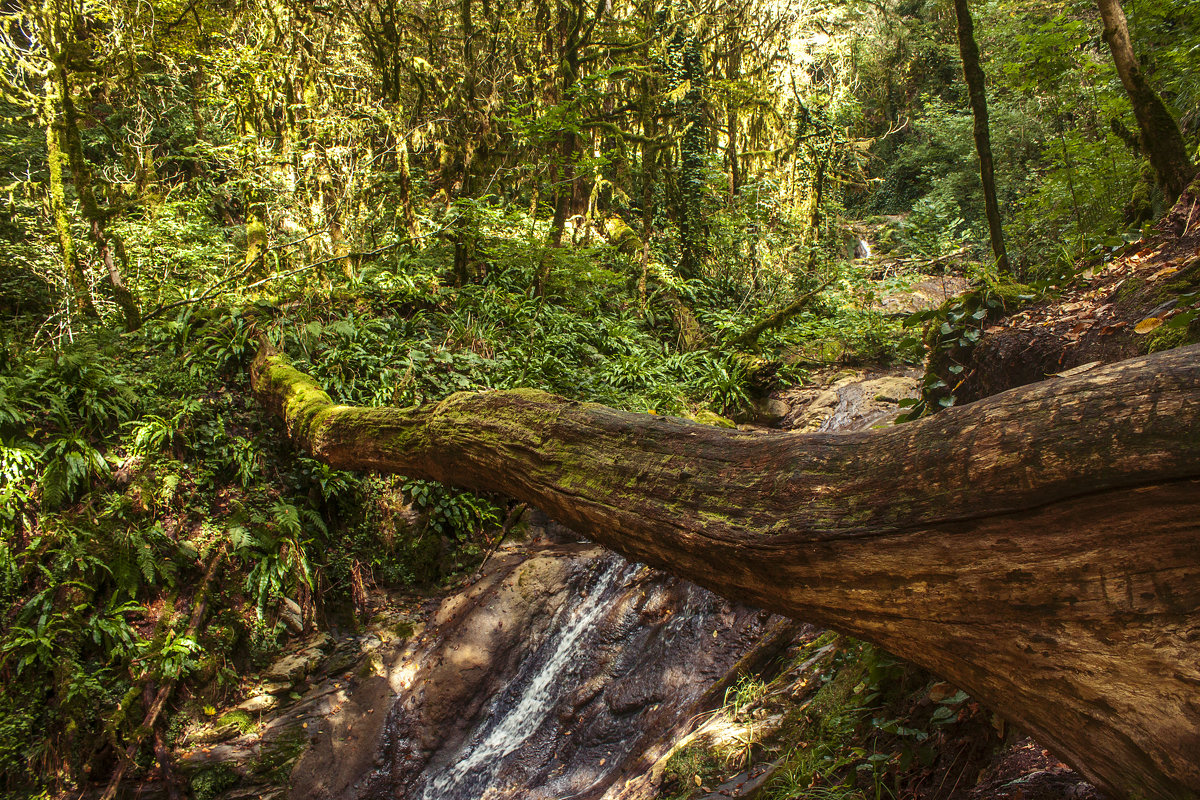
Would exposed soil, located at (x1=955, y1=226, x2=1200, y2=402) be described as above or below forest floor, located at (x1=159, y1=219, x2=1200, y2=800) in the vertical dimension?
above

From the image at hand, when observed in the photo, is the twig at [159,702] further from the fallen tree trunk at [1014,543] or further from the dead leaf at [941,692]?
the dead leaf at [941,692]

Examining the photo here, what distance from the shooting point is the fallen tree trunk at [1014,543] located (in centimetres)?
124

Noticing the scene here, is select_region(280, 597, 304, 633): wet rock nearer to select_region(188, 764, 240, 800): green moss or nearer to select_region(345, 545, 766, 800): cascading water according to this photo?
select_region(345, 545, 766, 800): cascading water

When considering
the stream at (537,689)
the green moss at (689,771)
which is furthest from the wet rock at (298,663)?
the green moss at (689,771)

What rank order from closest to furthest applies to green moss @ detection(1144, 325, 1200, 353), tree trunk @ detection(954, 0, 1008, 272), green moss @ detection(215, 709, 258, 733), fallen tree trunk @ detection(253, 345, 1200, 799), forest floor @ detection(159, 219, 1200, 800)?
fallen tree trunk @ detection(253, 345, 1200, 799), forest floor @ detection(159, 219, 1200, 800), green moss @ detection(1144, 325, 1200, 353), green moss @ detection(215, 709, 258, 733), tree trunk @ detection(954, 0, 1008, 272)

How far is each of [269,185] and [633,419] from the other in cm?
918

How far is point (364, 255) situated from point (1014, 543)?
26.0ft

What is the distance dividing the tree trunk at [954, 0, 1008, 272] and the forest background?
776mm

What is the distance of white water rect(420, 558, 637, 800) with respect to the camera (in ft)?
16.4

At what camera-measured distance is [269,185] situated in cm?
924

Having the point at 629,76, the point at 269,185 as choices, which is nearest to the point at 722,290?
the point at 629,76

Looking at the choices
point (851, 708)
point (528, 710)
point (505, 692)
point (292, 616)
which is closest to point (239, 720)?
point (292, 616)

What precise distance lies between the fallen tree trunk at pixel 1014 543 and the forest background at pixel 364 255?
7.24 ft

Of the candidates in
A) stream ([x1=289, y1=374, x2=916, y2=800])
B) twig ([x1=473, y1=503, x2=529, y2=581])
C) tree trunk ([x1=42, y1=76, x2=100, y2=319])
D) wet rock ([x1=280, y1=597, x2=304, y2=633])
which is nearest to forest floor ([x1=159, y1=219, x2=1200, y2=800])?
wet rock ([x1=280, y1=597, x2=304, y2=633])
